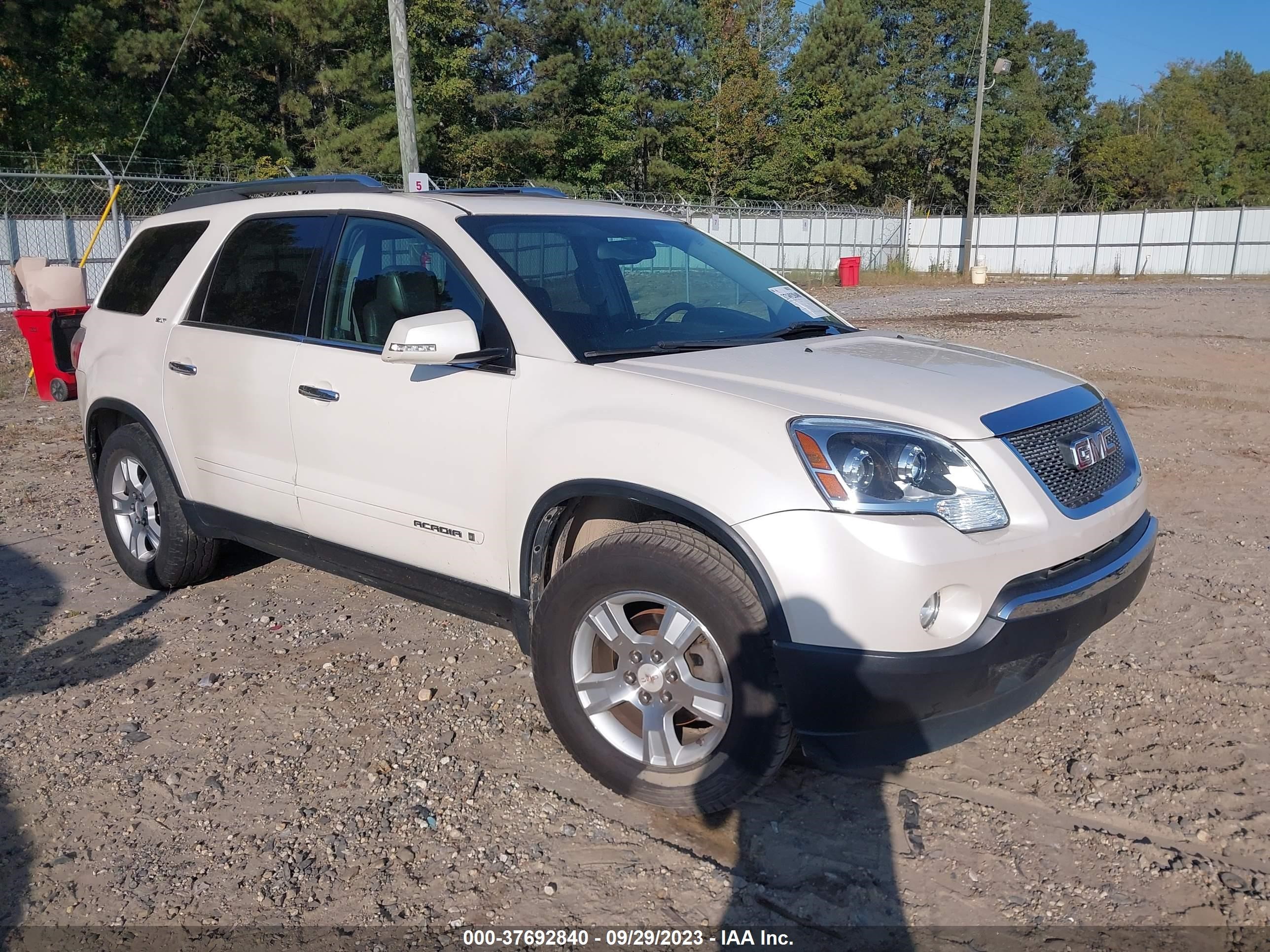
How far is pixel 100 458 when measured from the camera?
17.6ft

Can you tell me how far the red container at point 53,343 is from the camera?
9336 mm

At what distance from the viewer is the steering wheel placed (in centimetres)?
389

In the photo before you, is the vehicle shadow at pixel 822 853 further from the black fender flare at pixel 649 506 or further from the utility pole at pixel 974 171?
the utility pole at pixel 974 171

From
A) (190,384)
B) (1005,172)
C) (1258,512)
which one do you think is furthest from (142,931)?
(1005,172)

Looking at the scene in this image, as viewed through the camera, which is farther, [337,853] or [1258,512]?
[1258,512]

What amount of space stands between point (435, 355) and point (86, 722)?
201 cm

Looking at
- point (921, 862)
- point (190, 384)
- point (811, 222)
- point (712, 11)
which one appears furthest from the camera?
point (712, 11)

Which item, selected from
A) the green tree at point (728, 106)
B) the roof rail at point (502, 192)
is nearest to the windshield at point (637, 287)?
the roof rail at point (502, 192)

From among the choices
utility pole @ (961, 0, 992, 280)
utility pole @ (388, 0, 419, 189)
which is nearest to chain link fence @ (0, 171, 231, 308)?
utility pole @ (388, 0, 419, 189)

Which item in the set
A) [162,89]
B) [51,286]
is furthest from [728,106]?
[51,286]

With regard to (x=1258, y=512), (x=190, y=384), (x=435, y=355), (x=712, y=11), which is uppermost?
(x=712, y=11)

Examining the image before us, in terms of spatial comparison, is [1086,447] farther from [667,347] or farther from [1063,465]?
[667,347]

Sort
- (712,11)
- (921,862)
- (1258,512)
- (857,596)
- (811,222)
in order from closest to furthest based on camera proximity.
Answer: (857,596) → (921,862) → (1258,512) → (811,222) → (712,11)

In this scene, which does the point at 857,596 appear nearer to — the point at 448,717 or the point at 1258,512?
the point at 448,717
